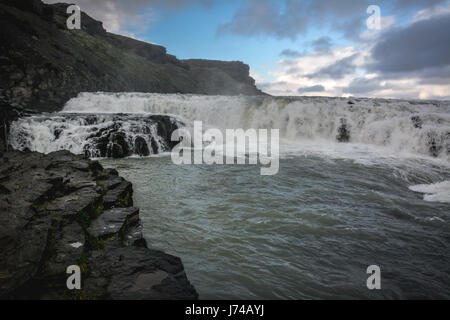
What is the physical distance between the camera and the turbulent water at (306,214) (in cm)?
322

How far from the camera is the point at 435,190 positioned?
7.42 m

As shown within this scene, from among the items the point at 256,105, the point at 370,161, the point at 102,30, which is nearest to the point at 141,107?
the point at 256,105

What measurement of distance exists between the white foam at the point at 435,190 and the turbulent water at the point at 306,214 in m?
0.04

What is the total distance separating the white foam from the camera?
6.57 m

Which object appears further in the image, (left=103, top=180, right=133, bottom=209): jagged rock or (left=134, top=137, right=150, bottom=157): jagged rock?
(left=134, top=137, right=150, bottom=157): jagged rock

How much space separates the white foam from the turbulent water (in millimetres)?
35

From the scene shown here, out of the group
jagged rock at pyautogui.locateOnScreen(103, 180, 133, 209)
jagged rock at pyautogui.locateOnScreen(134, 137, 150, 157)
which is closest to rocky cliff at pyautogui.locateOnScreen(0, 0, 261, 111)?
jagged rock at pyautogui.locateOnScreen(134, 137, 150, 157)

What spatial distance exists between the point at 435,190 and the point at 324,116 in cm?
1073

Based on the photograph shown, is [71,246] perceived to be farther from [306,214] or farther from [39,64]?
[39,64]

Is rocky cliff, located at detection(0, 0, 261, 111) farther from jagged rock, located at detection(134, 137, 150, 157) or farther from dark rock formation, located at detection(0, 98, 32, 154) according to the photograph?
jagged rock, located at detection(134, 137, 150, 157)

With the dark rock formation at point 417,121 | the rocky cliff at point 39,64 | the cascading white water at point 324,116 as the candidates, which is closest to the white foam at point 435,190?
the cascading white water at point 324,116

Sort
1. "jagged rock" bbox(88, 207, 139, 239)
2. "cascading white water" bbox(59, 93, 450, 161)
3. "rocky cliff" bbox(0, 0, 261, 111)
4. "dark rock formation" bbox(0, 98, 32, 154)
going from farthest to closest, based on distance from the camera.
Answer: "rocky cliff" bbox(0, 0, 261, 111) < "cascading white water" bbox(59, 93, 450, 161) < "dark rock formation" bbox(0, 98, 32, 154) < "jagged rock" bbox(88, 207, 139, 239)

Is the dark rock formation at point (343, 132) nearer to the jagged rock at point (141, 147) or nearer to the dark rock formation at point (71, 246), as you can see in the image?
the jagged rock at point (141, 147)

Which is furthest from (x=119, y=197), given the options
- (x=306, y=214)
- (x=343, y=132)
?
(x=343, y=132)
